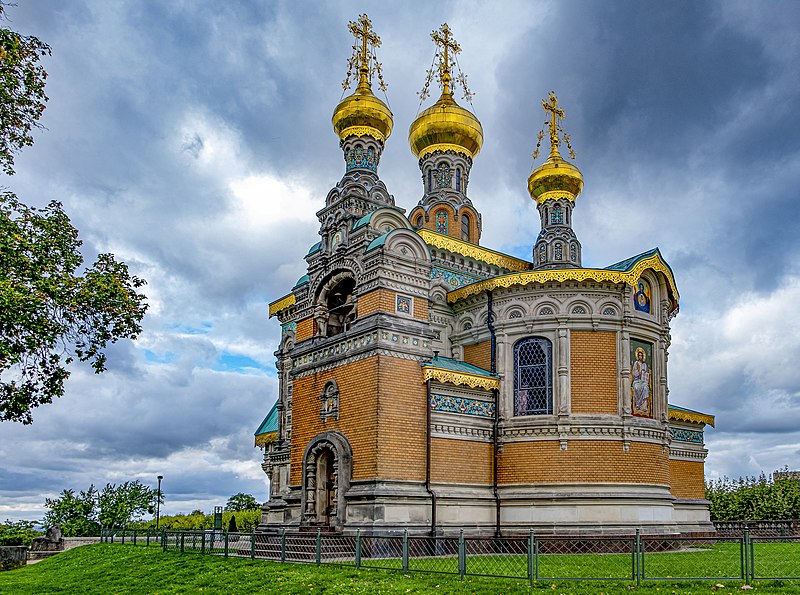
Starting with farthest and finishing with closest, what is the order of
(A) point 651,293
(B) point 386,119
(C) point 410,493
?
(B) point 386,119
(A) point 651,293
(C) point 410,493

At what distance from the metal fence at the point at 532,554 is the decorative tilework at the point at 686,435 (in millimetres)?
3043

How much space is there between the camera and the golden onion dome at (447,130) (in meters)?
24.4

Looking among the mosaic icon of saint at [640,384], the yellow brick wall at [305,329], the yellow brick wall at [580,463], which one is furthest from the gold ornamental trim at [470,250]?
the yellow brick wall at [580,463]

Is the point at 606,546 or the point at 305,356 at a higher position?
the point at 305,356

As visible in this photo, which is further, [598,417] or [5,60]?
[598,417]

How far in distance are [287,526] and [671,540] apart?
8.44 m

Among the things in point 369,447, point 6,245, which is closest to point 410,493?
point 369,447

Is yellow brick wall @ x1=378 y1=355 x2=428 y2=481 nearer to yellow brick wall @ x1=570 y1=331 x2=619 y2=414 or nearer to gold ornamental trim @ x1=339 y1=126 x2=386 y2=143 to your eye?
yellow brick wall @ x1=570 y1=331 x2=619 y2=414

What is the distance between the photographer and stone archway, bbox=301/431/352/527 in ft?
55.5

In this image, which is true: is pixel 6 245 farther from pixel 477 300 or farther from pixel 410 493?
pixel 477 300

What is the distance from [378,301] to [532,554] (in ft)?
25.6

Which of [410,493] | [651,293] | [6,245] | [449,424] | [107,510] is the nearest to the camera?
[6,245]

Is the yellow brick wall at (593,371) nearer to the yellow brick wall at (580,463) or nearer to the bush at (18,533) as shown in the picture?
the yellow brick wall at (580,463)

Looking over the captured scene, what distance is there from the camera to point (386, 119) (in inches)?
878
